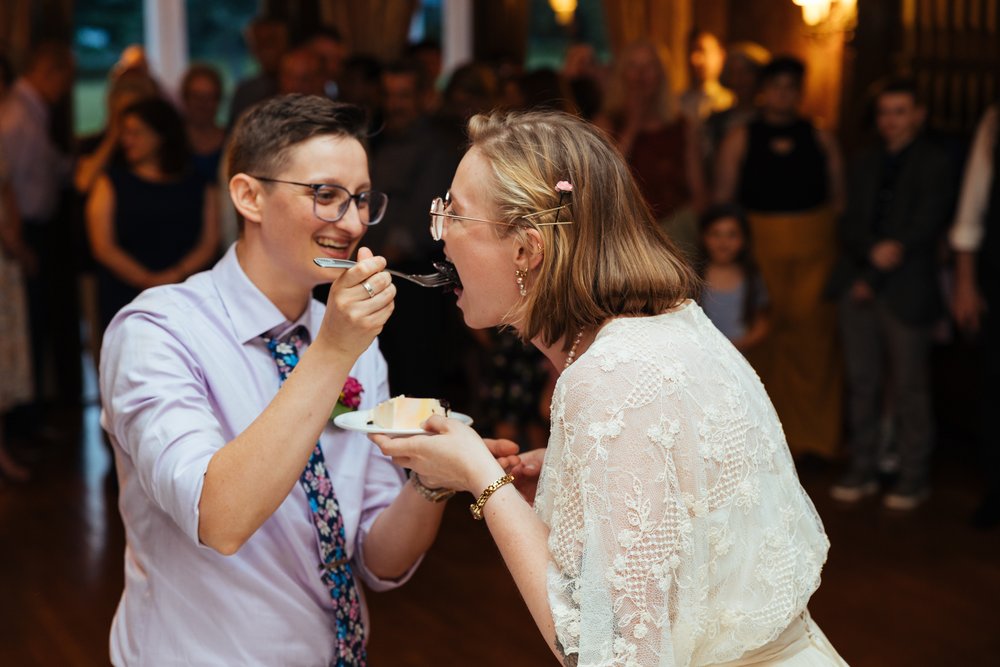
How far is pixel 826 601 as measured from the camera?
3938 millimetres

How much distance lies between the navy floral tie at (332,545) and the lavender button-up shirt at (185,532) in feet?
0.05

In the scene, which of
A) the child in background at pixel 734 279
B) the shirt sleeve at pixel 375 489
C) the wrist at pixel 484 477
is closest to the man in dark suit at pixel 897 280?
the child in background at pixel 734 279

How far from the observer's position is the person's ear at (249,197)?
1901 mm

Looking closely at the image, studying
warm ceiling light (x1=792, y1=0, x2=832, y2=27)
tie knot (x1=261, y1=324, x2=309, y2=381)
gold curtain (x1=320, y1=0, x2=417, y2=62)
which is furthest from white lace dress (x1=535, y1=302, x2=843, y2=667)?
gold curtain (x1=320, y1=0, x2=417, y2=62)

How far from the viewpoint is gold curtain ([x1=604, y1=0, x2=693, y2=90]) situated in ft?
29.0

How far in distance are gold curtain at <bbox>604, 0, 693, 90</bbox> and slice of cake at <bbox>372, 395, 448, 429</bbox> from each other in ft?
Answer: 24.6

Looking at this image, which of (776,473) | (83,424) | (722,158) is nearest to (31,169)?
(83,424)

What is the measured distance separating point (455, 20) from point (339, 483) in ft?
26.3

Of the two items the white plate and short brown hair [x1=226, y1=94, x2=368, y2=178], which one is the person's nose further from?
the white plate

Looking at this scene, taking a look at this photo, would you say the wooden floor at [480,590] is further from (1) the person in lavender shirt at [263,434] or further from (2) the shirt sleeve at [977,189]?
(1) the person in lavender shirt at [263,434]

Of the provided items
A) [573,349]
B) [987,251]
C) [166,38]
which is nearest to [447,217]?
[573,349]

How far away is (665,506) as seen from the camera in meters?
1.41

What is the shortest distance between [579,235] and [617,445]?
0.31 m

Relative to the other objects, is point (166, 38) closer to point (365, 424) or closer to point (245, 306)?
point (245, 306)
